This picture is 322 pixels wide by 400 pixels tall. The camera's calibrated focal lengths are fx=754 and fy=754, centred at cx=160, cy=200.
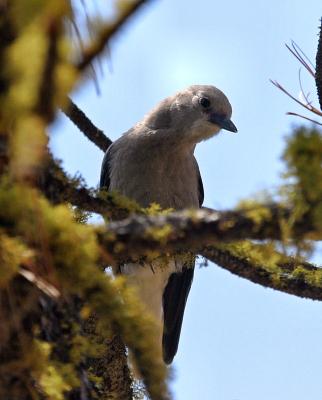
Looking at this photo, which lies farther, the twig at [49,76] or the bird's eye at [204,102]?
the bird's eye at [204,102]

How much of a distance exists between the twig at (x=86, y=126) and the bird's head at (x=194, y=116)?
70 centimetres

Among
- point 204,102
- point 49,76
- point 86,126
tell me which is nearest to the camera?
point 49,76

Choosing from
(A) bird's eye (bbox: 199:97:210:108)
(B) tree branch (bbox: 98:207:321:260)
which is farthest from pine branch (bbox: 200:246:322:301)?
(A) bird's eye (bbox: 199:97:210:108)

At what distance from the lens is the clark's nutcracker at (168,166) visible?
5.61 meters

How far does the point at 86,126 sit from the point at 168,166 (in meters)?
1.15

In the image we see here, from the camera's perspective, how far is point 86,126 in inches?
186

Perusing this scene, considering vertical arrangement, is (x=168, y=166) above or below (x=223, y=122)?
below

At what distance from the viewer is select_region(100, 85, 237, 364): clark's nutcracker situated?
5.61m

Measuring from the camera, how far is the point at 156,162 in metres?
5.70

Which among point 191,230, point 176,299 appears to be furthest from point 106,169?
point 191,230

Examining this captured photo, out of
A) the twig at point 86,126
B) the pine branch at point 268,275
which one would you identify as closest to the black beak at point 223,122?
the twig at point 86,126

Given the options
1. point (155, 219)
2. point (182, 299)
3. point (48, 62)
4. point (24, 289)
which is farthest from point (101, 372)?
point (48, 62)

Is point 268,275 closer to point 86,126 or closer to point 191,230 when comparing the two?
point 191,230

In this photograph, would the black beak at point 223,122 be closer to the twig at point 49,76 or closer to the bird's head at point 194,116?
the bird's head at point 194,116
